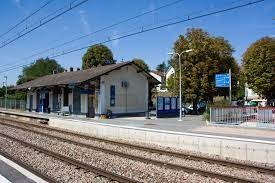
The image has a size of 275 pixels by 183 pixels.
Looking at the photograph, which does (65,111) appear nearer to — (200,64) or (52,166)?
(200,64)

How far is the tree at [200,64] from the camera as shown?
113 ft

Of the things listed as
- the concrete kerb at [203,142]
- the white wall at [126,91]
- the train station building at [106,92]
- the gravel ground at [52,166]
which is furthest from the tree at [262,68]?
the gravel ground at [52,166]

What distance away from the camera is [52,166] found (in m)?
9.82

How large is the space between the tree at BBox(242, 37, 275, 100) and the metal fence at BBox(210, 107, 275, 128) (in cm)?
2328

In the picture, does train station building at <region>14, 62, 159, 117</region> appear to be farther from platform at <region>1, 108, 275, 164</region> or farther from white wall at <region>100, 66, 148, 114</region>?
platform at <region>1, 108, 275, 164</region>

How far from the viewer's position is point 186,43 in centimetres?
3631

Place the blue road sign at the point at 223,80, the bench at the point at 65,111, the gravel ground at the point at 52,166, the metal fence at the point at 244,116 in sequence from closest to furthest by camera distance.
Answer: the gravel ground at the point at 52,166 < the metal fence at the point at 244,116 < the blue road sign at the point at 223,80 < the bench at the point at 65,111

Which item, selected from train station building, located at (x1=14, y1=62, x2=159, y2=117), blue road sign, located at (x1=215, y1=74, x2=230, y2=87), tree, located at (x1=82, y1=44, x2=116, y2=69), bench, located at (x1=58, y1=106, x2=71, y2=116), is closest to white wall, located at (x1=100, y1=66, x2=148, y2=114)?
train station building, located at (x1=14, y1=62, x2=159, y2=117)

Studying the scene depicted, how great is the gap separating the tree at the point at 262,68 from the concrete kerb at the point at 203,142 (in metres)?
29.6

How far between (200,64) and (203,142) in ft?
74.3

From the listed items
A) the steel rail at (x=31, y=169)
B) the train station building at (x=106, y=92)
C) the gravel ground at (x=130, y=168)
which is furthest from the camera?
the train station building at (x=106, y=92)

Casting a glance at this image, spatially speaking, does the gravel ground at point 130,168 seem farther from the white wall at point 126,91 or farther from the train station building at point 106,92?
the white wall at point 126,91

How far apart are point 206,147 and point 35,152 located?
6.54 m

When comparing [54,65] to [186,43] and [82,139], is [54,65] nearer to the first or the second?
[186,43]
